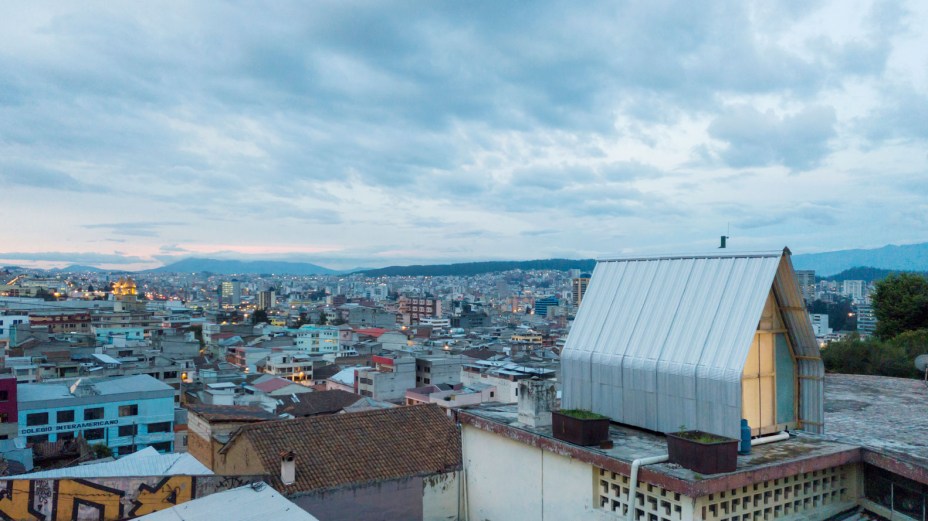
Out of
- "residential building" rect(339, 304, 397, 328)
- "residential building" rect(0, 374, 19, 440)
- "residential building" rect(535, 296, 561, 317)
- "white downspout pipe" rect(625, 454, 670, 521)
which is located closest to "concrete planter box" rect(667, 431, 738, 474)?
"white downspout pipe" rect(625, 454, 670, 521)

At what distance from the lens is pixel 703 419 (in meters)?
8.24

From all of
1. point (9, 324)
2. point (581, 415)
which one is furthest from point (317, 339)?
point (581, 415)

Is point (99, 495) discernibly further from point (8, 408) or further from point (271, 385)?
point (271, 385)

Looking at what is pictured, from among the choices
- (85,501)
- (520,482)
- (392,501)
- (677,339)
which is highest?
(677,339)

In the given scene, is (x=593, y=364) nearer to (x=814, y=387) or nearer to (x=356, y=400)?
(x=814, y=387)

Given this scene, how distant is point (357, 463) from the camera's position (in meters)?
14.1

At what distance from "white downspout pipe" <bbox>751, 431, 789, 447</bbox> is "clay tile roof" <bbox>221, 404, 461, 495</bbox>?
6837 millimetres

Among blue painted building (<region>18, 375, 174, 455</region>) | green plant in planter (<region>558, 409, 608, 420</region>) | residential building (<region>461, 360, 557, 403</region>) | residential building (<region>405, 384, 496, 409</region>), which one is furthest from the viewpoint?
residential building (<region>461, 360, 557, 403</region>)

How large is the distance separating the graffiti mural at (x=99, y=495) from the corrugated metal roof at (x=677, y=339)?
21.5 feet

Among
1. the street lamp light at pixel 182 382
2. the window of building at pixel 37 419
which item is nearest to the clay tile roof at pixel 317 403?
the street lamp light at pixel 182 382

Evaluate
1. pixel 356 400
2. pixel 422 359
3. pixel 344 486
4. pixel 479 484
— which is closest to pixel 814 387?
pixel 479 484

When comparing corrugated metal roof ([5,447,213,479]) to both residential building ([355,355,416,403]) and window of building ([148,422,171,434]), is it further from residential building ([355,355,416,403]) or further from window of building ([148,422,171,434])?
residential building ([355,355,416,403])

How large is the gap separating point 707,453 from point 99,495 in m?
9.91

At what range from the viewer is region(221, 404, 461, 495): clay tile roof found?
1345 centimetres
